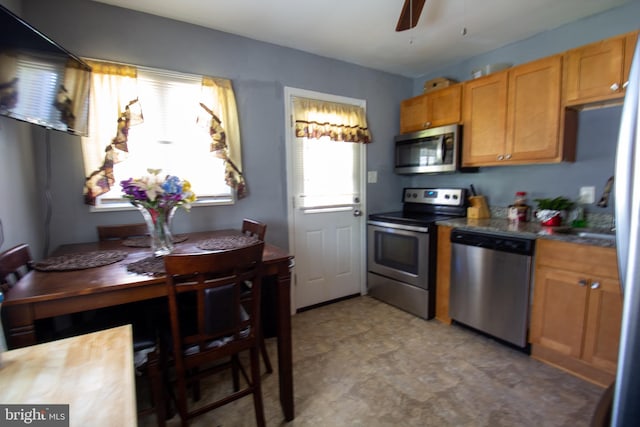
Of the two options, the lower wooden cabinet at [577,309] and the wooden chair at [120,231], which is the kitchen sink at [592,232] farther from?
the wooden chair at [120,231]

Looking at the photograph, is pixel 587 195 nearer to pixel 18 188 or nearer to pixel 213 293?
pixel 213 293

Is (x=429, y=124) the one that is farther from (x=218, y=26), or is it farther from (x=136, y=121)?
(x=136, y=121)

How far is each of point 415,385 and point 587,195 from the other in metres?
1.99

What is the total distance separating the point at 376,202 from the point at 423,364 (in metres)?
1.79

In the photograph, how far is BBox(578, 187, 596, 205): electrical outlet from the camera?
221 cm

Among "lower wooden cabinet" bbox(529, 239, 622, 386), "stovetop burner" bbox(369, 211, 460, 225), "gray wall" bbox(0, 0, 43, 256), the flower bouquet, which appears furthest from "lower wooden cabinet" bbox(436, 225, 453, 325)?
"gray wall" bbox(0, 0, 43, 256)

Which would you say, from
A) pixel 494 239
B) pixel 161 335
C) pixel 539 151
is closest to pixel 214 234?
pixel 161 335

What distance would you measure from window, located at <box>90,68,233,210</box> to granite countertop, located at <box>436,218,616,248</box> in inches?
82.5

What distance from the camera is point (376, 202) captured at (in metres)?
3.35

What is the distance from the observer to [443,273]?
2.59 meters

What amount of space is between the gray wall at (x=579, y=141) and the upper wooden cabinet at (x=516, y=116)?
18 cm

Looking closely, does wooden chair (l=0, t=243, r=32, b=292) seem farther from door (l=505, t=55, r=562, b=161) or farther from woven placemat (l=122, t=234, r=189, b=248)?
door (l=505, t=55, r=562, b=161)

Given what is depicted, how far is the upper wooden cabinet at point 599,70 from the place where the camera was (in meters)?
1.79

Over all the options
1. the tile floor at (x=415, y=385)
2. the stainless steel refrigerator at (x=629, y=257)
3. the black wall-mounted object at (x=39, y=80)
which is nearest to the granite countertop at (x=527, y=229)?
the tile floor at (x=415, y=385)
